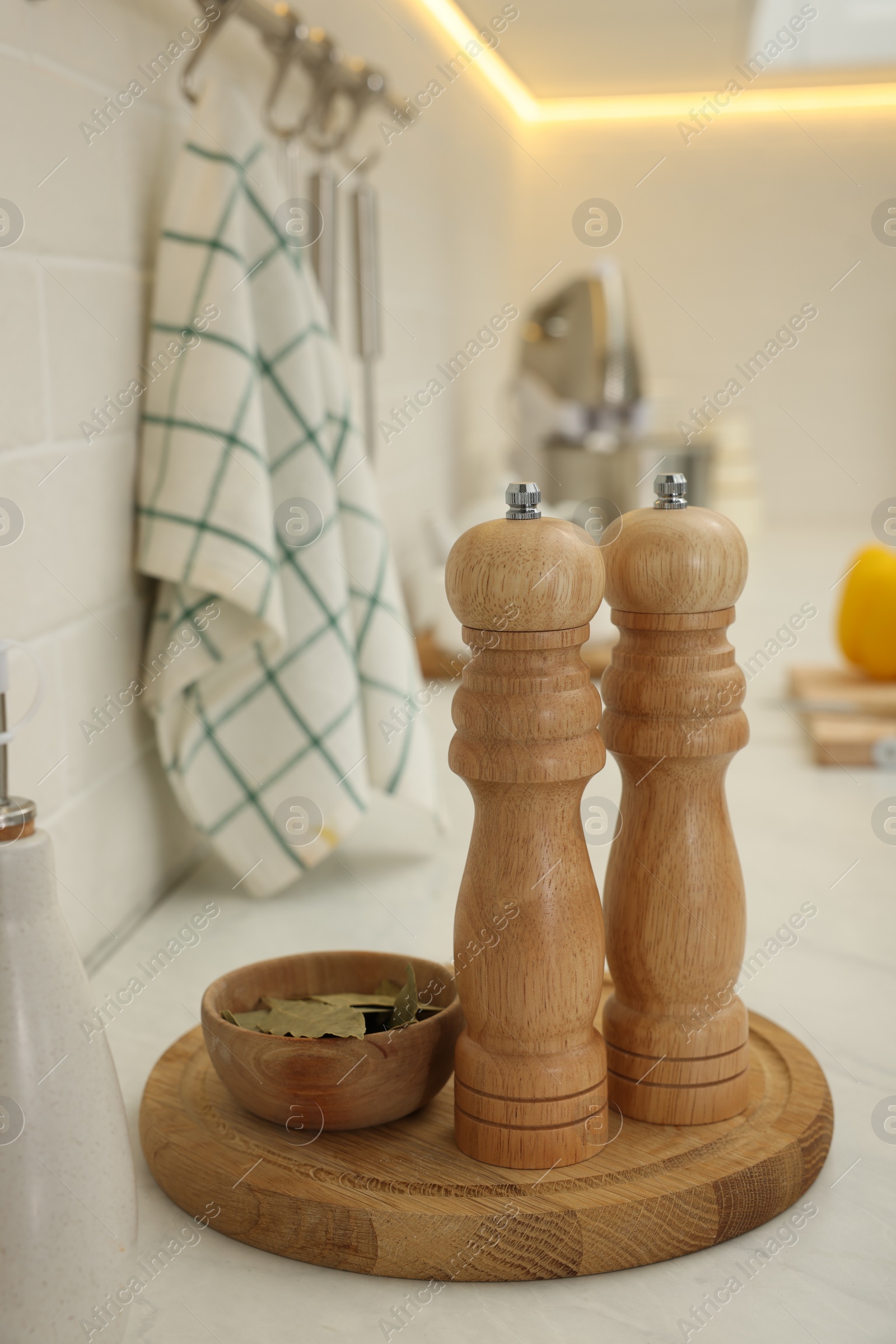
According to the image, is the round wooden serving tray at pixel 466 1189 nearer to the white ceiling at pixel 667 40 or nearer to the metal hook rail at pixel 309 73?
the metal hook rail at pixel 309 73

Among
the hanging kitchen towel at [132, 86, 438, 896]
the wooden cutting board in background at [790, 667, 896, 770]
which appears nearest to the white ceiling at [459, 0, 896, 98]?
the wooden cutting board in background at [790, 667, 896, 770]

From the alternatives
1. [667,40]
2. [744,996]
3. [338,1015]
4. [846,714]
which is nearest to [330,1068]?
[338,1015]

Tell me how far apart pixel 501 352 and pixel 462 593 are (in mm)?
2105

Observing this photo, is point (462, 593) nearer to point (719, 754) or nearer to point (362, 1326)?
point (719, 754)

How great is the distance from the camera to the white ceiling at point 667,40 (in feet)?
5.75

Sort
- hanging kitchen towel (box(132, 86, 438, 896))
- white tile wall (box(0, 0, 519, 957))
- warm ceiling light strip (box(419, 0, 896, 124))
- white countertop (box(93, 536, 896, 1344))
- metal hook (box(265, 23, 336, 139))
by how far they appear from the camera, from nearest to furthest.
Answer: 1. white countertop (box(93, 536, 896, 1344))
2. white tile wall (box(0, 0, 519, 957))
3. hanging kitchen towel (box(132, 86, 438, 896))
4. metal hook (box(265, 23, 336, 139))
5. warm ceiling light strip (box(419, 0, 896, 124))

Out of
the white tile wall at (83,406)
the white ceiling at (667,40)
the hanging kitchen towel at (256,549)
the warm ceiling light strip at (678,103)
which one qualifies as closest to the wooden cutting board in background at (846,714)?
the hanging kitchen towel at (256,549)

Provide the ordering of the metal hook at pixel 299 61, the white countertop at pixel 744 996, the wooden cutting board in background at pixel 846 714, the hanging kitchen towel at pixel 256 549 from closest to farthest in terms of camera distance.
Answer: the white countertop at pixel 744 996, the hanging kitchen towel at pixel 256 549, the metal hook at pixel 299 61, the wooden cutting board in background at pixel 846 714

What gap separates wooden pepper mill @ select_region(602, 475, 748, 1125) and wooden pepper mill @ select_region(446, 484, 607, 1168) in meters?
0.03

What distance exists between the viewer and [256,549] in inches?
27.1

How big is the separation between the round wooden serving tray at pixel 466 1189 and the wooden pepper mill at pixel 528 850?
2 centimetres

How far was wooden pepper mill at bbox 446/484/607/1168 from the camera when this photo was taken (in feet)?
1.28

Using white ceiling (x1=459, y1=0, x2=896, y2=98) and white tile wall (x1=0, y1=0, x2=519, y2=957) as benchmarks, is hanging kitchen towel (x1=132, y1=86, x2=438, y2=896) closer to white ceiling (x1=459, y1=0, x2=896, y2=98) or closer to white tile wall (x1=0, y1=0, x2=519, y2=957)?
white tile wall (x1=0, y1=0, x2=519, y2=957)

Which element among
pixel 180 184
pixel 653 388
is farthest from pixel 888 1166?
pixel 653 388
